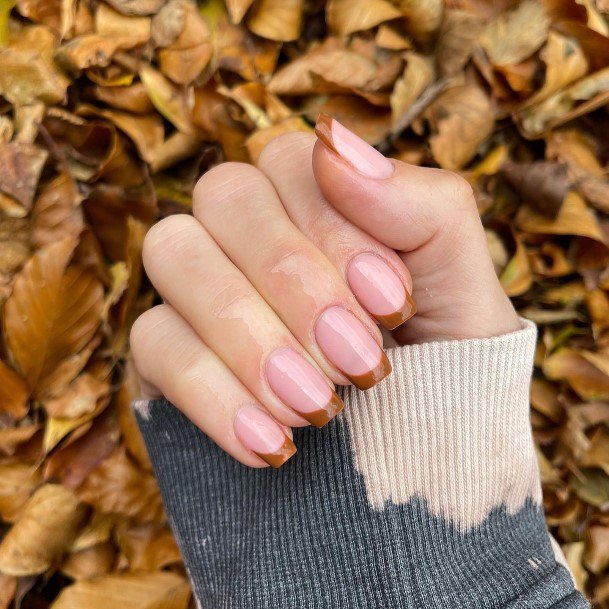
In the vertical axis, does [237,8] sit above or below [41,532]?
above

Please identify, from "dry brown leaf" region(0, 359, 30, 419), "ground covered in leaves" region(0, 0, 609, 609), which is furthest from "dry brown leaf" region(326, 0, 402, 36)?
"dry brown leaf" region(0, 359, 30, 419)

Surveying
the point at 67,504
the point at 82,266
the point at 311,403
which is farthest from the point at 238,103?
the point at 67,504

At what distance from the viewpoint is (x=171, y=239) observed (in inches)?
31.5

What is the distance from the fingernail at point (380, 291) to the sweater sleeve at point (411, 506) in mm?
90

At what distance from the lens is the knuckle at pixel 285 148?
0.81 metres

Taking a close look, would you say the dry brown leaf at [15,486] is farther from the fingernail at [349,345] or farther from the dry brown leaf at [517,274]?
the dry brown leaf at [517,274]

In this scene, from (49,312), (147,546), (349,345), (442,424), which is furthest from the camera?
(147,546)

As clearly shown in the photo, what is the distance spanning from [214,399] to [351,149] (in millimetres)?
314

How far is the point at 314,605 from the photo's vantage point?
2.55ft

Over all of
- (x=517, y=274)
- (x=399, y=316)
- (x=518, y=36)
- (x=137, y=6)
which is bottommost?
(x=517, y=274)

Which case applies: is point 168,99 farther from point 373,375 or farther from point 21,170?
point 373,375

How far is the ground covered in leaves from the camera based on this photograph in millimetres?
968

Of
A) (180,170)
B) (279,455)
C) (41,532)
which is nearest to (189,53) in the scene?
(180,170)

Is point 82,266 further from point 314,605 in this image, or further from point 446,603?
point 446,603
